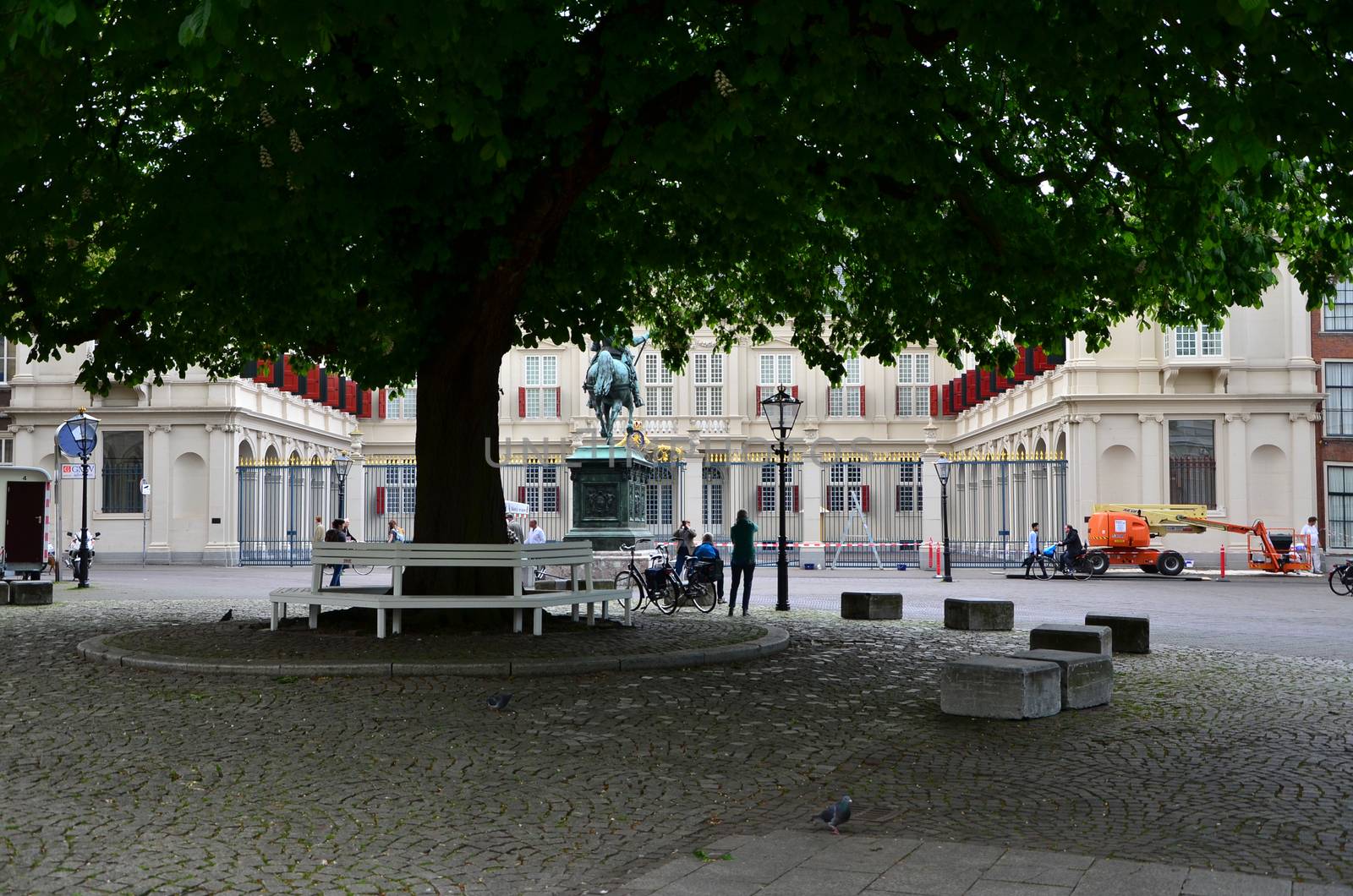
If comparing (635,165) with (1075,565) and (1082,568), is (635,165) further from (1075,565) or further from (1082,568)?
(1082,568)

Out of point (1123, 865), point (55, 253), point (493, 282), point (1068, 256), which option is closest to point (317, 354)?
point (55, 253)

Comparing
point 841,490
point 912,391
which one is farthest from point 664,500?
point 912,391

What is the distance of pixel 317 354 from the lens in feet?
55.5

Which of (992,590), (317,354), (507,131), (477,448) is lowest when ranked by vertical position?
(992,590)

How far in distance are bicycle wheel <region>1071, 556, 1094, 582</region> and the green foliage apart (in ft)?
57.0

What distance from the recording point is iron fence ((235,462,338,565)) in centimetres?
4000

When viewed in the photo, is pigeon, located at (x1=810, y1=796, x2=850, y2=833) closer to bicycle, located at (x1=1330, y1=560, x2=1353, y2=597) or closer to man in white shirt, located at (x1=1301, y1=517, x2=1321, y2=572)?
bicycle, located at (x1=1330, y1=560, x2=1353, y2=597)

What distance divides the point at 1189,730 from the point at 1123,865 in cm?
373

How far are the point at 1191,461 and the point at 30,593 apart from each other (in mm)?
→ 31494

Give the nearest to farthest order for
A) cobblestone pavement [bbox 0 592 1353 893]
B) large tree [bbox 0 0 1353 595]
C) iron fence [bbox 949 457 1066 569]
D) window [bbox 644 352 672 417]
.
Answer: cobblestone pavement [bbox 0 592 1353 893], large tree [bbox 0 0 1353 595], iron fence [bbox 949 457 1066 569], window [bbox 644 352 672 417]

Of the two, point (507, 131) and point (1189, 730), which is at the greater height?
point (507, 131)

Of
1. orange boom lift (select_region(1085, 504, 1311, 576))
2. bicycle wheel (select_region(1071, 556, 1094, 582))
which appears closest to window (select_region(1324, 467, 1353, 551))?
orange boom lift (select_region(1085, 504, 1311, 576))

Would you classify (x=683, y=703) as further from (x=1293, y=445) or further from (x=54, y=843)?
(x=1293, y=445)

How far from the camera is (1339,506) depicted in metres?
39.8
